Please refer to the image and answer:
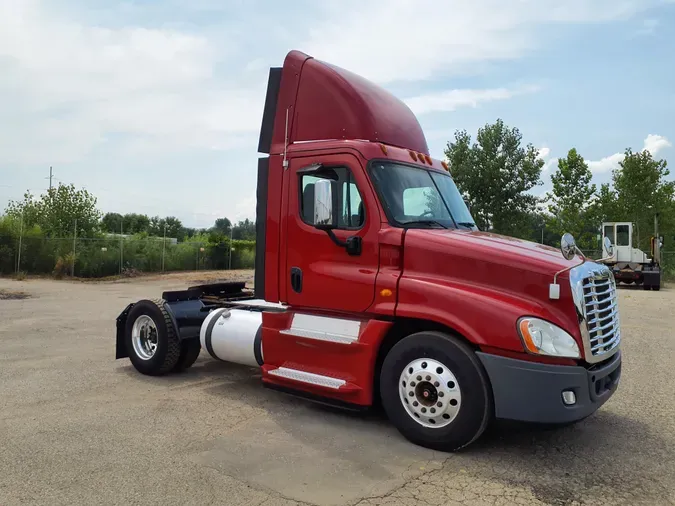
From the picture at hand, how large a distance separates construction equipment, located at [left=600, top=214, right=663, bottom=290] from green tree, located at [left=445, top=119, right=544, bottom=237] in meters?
5.48

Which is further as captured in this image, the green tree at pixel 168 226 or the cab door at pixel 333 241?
the green tree at pixel 168 226

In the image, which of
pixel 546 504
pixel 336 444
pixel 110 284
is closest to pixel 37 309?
pixel 110 284

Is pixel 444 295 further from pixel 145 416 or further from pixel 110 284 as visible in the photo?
pixel 110 284

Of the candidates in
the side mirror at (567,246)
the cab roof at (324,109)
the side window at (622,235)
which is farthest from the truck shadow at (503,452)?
the side window at (622,235)

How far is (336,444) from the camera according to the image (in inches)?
191

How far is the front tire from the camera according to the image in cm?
443

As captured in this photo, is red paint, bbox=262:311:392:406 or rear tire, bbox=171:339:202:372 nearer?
red paint, bbox=262:311:392:406

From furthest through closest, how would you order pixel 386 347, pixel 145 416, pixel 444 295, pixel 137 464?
pixel 145 416 < pixel 386 347 < pixel 444 295 < pixel 137 464

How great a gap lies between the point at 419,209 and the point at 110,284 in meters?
21.7

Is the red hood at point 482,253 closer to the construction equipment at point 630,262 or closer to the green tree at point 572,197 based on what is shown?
the construction equipment at point 630,262

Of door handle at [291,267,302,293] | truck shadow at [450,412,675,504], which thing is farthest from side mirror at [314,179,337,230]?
truck shadow at [450,412,675,504]

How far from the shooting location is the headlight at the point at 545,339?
4270 mm

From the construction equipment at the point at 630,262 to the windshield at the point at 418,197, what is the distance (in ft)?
73.1

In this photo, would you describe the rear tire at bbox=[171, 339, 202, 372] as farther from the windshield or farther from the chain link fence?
the chain link fence
